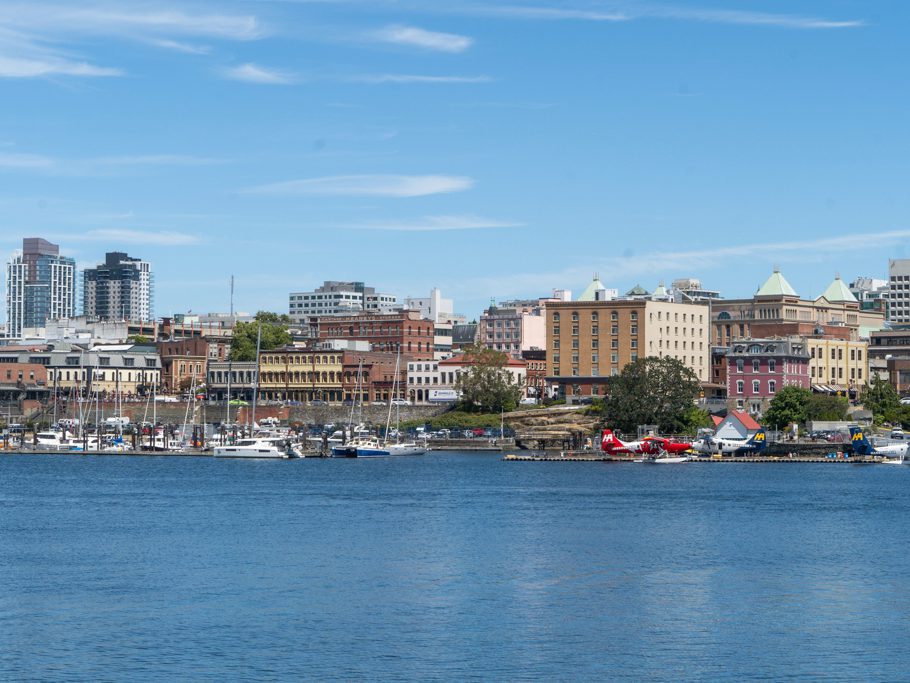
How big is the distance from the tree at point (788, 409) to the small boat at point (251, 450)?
46.7 meters

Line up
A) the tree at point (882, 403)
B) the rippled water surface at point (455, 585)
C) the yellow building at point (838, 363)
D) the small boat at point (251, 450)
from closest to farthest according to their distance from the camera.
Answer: the rippled water surface at point (455, 585)
the small boat at point (251, 450)
the tree at point (882, 403)
the yellow building at point (838, 363)

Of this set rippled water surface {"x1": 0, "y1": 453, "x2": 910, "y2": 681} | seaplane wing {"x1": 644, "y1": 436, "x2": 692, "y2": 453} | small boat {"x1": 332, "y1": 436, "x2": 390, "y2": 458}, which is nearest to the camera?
rippled water surface {"x1": 0, "y1": 453, "x2": 910, "y2": 681}

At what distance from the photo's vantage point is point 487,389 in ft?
605

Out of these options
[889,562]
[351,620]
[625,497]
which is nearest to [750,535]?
[889,562]

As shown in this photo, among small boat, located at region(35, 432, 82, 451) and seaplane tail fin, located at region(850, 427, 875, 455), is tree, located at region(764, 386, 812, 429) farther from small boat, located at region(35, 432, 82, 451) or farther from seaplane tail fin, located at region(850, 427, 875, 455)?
small boat, located at region(35, 432, 82, 451)

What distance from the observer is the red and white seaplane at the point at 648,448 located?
145 metres

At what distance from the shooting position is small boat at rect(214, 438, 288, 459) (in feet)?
487

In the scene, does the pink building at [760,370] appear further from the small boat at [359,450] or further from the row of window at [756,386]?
the small boat at [359,450]

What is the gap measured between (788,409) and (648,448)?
62.1 feet

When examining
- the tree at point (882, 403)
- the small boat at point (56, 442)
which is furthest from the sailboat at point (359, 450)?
the tree at point (882, 403)

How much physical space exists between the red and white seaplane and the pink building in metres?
27.2

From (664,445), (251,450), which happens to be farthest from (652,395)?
(251,450)

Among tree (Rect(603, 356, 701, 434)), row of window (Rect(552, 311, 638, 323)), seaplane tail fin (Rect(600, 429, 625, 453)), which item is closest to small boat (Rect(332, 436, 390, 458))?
seaplane tail fin (Rect(600, 429, 625, 453))

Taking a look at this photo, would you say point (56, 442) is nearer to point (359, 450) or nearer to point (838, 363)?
point (359, 450)
